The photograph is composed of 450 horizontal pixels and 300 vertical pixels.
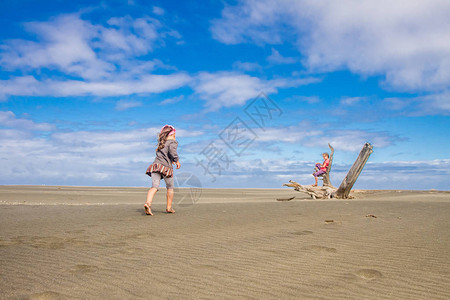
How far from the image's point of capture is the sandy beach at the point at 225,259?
2898 millimetres

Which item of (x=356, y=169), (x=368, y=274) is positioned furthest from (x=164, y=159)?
(x=356, y=169)

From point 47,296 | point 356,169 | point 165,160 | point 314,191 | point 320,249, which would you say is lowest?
point 47,296

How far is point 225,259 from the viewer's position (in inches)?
152

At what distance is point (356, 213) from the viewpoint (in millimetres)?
7852

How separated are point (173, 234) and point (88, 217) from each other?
119 inches

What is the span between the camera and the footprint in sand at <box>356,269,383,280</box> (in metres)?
3.26

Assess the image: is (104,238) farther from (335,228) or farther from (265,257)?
(335,228)

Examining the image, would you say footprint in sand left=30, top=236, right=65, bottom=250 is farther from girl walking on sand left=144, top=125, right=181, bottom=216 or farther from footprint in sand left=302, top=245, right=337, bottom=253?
footprint in sand left=302, top=245, right=337, bottom=253

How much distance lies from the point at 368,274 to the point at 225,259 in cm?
150

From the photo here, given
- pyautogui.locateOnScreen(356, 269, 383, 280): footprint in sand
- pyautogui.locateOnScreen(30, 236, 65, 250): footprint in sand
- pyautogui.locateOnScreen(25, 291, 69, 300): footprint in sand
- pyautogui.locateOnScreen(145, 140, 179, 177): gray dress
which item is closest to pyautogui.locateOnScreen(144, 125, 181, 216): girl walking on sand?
pyautogui.locateOnScreen(145, 140, 179, 177): gray dress

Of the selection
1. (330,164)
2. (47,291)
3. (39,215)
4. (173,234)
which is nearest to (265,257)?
(173,234)

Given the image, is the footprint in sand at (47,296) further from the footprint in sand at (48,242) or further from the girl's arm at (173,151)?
the girl's arm at (173,151)

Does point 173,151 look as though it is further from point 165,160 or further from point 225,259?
point 225,259

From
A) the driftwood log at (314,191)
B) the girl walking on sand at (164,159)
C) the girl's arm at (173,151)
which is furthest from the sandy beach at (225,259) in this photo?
the driftwood log at (314,191)
